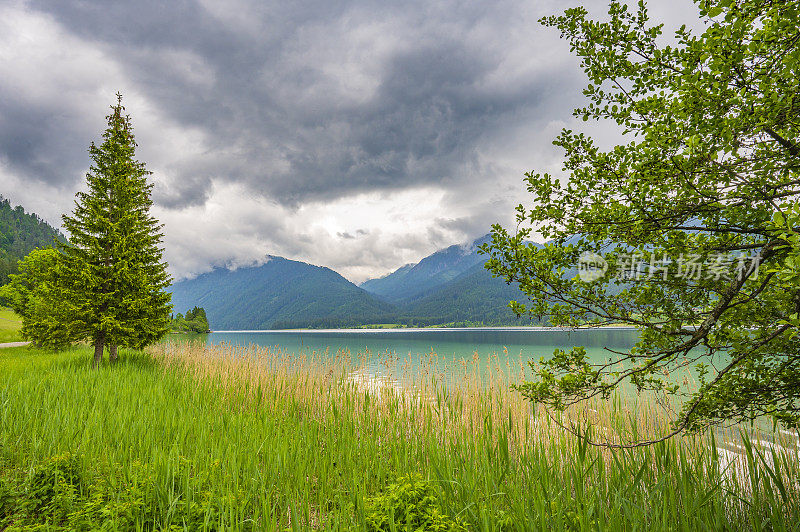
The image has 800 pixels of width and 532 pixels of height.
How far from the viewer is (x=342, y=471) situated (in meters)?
5.15

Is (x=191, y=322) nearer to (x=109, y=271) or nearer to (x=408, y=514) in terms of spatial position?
(x=109, y=271)

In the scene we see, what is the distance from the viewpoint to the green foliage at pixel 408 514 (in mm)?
3082

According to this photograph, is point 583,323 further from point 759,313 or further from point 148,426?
point 148,426

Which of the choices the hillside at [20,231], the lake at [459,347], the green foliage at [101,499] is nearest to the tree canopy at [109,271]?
the lake at [459,347]

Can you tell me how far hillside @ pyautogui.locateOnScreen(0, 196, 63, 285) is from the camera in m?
129

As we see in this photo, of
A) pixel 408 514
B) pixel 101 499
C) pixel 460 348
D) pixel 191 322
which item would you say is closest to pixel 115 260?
pixel 101 499

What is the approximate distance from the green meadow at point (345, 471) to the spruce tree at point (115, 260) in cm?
457

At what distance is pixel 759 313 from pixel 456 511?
336cm

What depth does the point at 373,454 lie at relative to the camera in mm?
5730

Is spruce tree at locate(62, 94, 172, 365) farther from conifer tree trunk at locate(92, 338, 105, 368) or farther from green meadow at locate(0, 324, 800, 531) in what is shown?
green meadow at locate(0, 324, 800, 531)

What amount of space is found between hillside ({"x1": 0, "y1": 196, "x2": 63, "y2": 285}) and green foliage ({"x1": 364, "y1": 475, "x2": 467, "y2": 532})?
6630 inches

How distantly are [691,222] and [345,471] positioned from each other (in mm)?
5280

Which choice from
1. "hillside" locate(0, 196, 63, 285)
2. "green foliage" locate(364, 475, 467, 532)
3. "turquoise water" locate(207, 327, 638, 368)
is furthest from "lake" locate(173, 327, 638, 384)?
"hillside" locate(0, 196, 63, 285)

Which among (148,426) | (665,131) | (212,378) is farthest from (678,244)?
(212,378)
